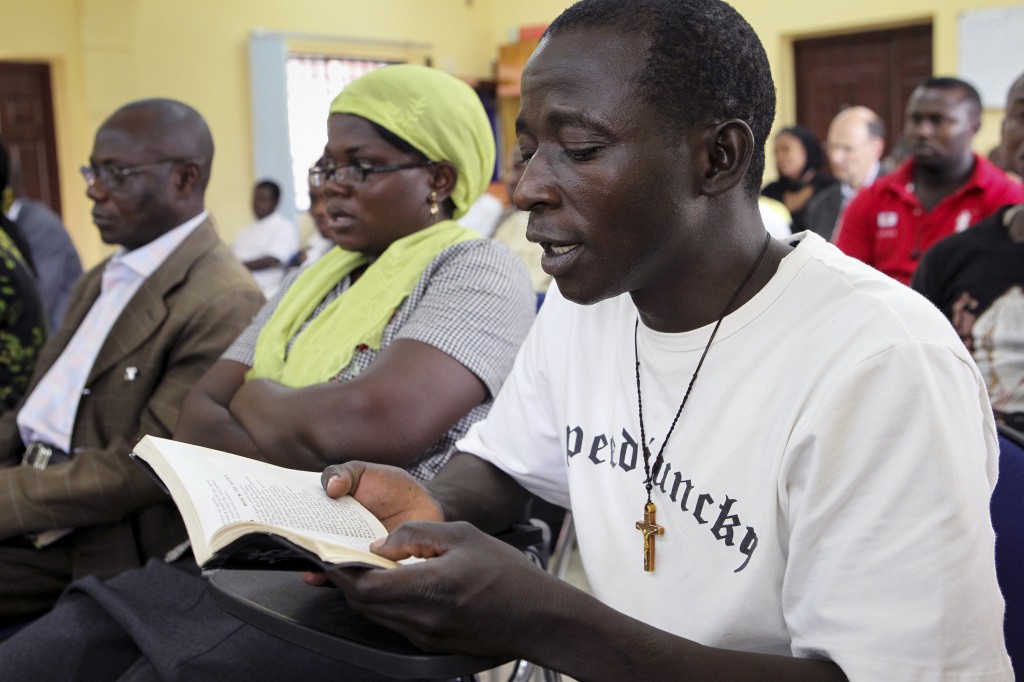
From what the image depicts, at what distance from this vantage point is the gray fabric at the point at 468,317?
173 cm

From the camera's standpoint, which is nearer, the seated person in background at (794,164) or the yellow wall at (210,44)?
the seated person in background at (794,164)

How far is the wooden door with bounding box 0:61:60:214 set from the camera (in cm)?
812

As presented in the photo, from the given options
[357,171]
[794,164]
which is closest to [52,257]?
[357,171]

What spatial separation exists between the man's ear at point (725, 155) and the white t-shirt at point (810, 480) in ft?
0.40

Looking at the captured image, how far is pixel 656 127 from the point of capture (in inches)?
44.3

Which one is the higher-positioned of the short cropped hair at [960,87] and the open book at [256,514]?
the short cropped hair at [960,87]

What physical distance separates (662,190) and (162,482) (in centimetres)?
65

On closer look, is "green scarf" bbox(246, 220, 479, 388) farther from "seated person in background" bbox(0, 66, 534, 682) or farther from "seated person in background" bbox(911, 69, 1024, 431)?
"seated person in background" bbox(911, 69, 1024, 431)

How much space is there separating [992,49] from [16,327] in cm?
734

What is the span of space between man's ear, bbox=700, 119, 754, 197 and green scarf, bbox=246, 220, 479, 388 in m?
0.83

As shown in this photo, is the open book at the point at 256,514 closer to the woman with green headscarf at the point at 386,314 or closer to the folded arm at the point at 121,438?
the woman with green headscarf at the point at 386,314

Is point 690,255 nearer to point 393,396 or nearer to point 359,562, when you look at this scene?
point 359,562

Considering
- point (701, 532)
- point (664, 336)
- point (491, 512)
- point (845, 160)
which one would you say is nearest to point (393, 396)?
point (491, 512)

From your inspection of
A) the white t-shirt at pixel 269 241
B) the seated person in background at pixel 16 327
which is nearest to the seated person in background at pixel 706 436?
the seated person in background at pixel 16 327
